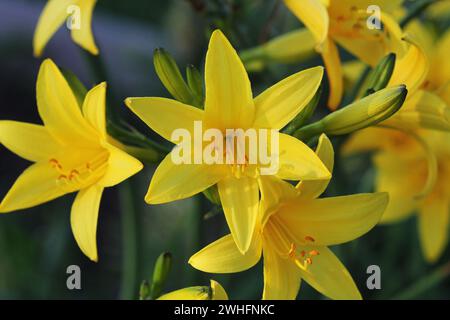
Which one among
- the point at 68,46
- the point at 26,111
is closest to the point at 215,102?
the point at 26,111

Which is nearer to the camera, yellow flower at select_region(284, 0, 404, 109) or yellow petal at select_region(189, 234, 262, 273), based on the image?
yellow petal at select_region(189, 234, 262, 273)

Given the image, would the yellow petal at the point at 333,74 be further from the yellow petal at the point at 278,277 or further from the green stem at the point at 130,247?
the green stem at the point at 130,247

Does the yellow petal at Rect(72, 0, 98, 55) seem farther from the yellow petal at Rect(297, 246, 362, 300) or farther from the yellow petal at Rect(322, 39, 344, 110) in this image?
the yellow petal at Rect(297, 246, 362, 300)

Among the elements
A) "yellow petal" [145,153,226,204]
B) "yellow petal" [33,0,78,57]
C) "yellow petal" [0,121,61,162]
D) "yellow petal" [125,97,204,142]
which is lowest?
"yellow petal" [145,153,226,204]

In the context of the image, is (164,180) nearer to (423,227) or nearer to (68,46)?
(423,227)

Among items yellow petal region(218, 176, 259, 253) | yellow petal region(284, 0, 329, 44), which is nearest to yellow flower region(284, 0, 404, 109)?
yellow petal region(284, 0, 329, 44)

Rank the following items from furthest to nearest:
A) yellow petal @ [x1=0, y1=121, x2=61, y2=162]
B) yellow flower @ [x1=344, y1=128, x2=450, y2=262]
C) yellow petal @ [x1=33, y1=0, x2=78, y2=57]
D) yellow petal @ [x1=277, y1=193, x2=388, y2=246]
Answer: yellow flower @ [x1=344, y1=128, x2=450, y2=262] → yellow petal @ [x1=33, y1=0, x2=78, y2=57] → yellow petal @ [x1=0, y1=121, x2=61, y2=162] → yellow petal @ [x1=277, y1=193, x2=388, y2=246]
